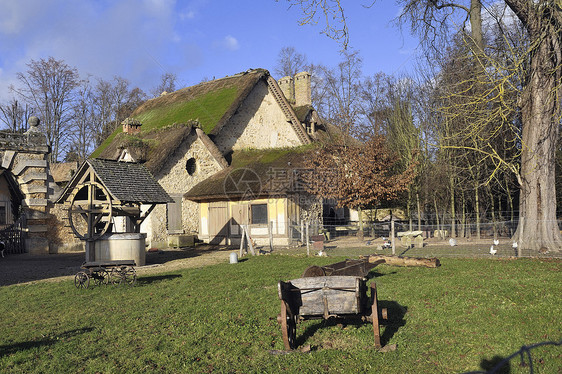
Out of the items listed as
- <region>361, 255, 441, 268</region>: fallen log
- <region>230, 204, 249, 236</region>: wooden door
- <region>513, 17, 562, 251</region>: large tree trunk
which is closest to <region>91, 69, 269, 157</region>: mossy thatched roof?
<region>230, 204, 249, 236</region>: wooden door

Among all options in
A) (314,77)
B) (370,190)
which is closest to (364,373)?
(370,190)

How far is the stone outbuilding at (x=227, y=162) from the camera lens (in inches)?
850

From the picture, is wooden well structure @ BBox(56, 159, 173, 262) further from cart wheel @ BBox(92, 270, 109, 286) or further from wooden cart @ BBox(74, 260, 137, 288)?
wooden cart @ BBox(74, 260, 137, 288)

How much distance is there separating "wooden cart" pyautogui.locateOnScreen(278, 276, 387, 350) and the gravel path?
27.7ft

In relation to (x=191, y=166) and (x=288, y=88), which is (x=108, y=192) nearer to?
(x=191, y=166)

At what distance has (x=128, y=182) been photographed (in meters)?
15.6

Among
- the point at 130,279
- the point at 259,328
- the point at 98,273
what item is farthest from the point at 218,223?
the point at 259,328

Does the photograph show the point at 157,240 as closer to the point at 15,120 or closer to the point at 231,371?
the point at 231,371

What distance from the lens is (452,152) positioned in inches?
842

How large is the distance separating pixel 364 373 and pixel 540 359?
2.04 meters

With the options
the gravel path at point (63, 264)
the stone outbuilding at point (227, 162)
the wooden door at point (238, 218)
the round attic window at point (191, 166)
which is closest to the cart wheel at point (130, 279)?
the gravel path at point (63, 264)

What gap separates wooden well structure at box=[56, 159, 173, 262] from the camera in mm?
14828

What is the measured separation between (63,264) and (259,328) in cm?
1196

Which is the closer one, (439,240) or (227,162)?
(439,240)
